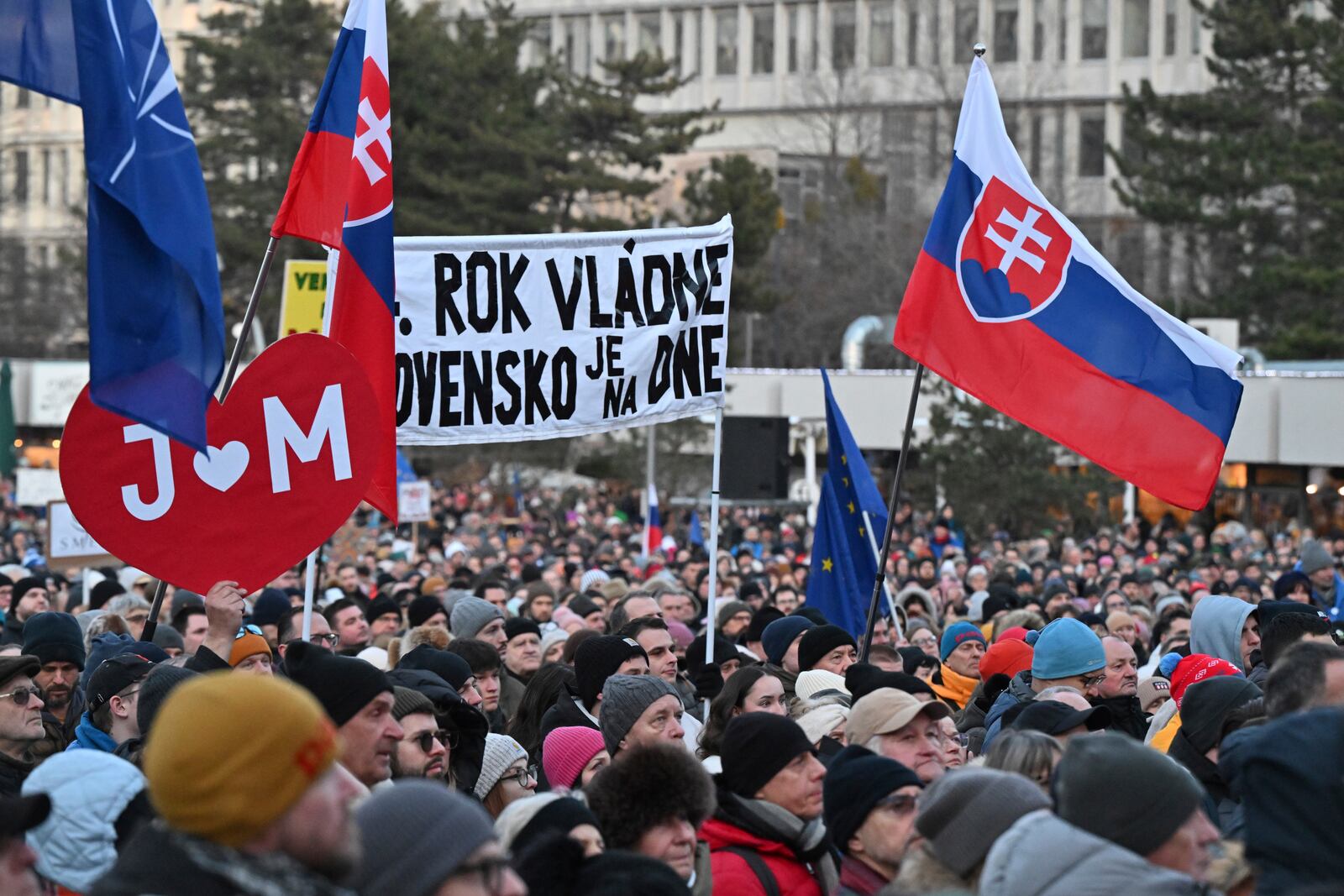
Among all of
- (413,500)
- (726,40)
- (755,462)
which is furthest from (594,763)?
(726,40)

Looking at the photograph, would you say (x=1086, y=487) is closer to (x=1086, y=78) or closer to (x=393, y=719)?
(x=393, y=719)

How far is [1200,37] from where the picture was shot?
7006 centimetres

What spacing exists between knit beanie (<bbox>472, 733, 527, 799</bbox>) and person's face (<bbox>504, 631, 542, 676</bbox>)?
296 cm

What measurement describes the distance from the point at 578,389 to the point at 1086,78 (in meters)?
66.6

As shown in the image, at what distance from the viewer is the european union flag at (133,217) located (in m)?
6.07

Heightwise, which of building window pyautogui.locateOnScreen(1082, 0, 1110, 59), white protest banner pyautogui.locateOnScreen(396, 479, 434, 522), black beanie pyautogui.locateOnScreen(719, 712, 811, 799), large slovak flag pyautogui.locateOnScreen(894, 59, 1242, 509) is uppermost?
building window pyautogui.locateOnScreen(1082, 0, 1110, 59)

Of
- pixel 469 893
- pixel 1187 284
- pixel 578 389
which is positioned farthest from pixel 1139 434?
pixel 1187 284

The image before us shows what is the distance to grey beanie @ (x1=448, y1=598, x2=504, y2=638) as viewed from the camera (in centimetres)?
940

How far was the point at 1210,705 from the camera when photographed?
6008 mm

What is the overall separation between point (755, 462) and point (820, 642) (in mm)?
5570

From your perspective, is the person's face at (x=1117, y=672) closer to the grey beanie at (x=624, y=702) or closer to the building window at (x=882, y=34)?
the grey beanie at (x=624, y=702)

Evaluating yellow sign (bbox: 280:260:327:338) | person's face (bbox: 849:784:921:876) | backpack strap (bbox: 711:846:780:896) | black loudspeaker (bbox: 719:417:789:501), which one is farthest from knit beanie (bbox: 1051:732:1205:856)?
yellow sign (bbox: 280:260:327:338)

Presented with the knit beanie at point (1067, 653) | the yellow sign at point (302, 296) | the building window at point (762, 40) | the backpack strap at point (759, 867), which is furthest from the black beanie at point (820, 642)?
the building window at point (762, 40)

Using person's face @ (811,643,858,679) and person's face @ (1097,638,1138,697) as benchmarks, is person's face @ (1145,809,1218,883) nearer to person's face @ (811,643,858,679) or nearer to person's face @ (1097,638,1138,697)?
person's face @ (1097,638,1138,697)
